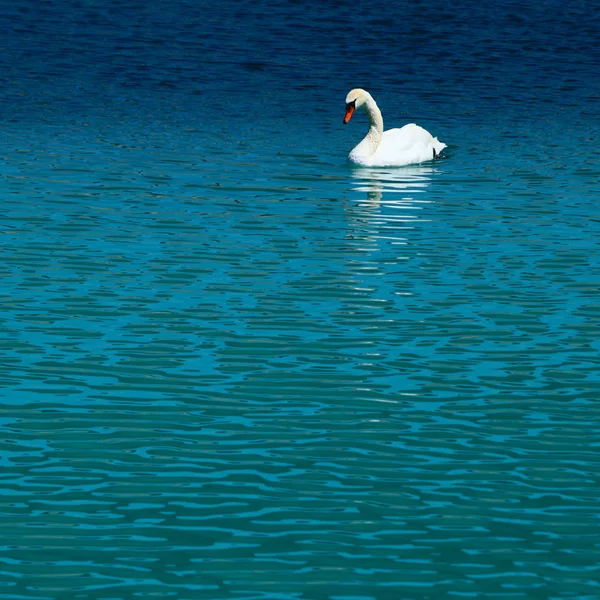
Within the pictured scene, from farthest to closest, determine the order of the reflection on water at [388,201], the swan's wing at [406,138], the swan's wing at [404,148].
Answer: the swan's wing at [406,138], the swan's wing at [404,148], the reflection on water at [388,201]

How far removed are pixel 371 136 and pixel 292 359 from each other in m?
14.2

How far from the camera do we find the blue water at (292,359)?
1095 cm

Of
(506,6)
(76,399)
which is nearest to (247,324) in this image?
(76,399)

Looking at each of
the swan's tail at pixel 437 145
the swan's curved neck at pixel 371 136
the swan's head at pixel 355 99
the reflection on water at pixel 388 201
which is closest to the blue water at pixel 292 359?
the reflection on water at pixel 388 201

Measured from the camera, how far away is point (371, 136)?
29266 mm

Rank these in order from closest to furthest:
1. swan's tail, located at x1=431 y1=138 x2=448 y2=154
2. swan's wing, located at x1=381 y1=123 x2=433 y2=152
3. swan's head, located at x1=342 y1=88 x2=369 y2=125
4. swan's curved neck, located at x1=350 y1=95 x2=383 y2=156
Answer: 1. swan's curved neck, located at x1=350 y1=95 x2=383 y2=156
2. swan's wing, located at x1=381 y1=123 x2=433 y2=152
3. swan's tail, located at x1=431 y1=138 x2=448 y2=154
4. swan's head, located at x1=342 y1=88 x2=369 y2=125

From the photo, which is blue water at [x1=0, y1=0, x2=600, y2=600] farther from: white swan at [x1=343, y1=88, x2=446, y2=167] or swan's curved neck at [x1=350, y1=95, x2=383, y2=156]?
swan's curved neck at [x1=350, y1=95, x2=383, y2=156]

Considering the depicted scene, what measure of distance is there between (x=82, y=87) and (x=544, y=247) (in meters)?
19.8

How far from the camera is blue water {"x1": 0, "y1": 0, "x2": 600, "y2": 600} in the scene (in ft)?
35.9

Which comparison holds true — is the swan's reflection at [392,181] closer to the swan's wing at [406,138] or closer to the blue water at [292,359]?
the blue water at [292,359]

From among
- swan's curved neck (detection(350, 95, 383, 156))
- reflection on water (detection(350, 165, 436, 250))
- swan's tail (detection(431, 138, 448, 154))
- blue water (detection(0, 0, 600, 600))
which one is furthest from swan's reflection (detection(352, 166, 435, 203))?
swan's tail (detection(431, 138, 448, 154))

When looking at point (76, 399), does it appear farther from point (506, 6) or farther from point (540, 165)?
point (506, 6)

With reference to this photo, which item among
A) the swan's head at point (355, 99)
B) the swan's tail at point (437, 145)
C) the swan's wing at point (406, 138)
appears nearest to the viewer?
the swan's wing at point (406, 138)

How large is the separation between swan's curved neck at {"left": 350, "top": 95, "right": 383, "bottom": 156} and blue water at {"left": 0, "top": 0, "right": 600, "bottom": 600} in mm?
746
